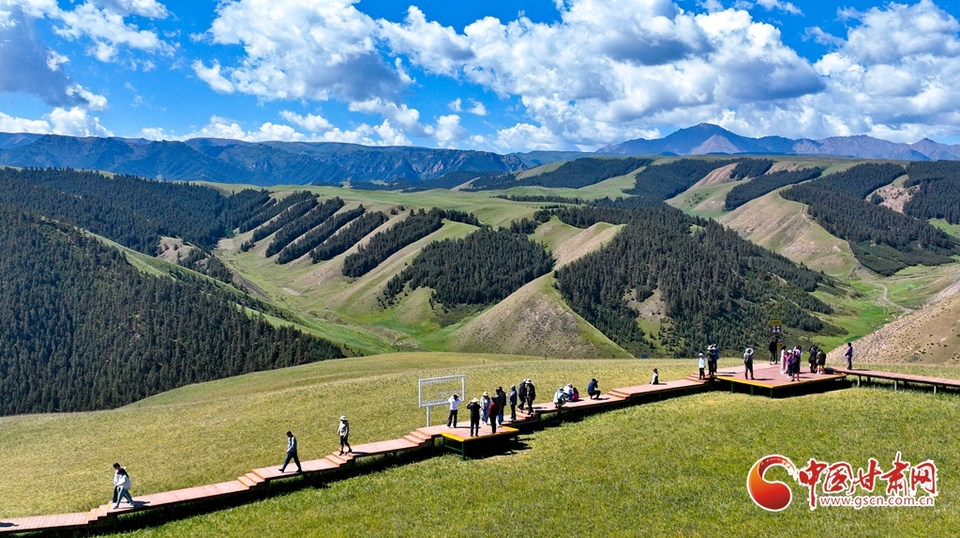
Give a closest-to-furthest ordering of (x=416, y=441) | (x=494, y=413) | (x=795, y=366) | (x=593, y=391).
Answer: (x=494, y=413)
(x=416, y=441)
(x=795, y=366)
(x=593, y=391)

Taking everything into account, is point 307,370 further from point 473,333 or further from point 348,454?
point 473,333

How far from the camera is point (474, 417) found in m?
34.2

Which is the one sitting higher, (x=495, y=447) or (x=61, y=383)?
(x=495, y=447)

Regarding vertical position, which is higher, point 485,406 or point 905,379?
point 905,379

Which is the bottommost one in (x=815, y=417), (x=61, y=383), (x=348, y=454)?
(x=61, y=383)

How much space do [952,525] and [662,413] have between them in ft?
56.4

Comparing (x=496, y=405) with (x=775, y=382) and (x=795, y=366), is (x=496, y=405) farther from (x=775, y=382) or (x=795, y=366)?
(x=795, y=366)

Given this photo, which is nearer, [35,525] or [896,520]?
[896,520]

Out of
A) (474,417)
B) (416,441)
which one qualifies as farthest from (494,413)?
(416,441)

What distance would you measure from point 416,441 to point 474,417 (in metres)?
3.82

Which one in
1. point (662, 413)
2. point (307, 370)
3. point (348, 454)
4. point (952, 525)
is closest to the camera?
point (952, 525)

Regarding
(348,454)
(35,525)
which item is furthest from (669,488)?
(35,525)

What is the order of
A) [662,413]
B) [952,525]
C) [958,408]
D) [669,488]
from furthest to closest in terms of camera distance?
[662,413] → [958,408] → [669,488] → [952,525]

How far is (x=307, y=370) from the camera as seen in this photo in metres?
85.4
